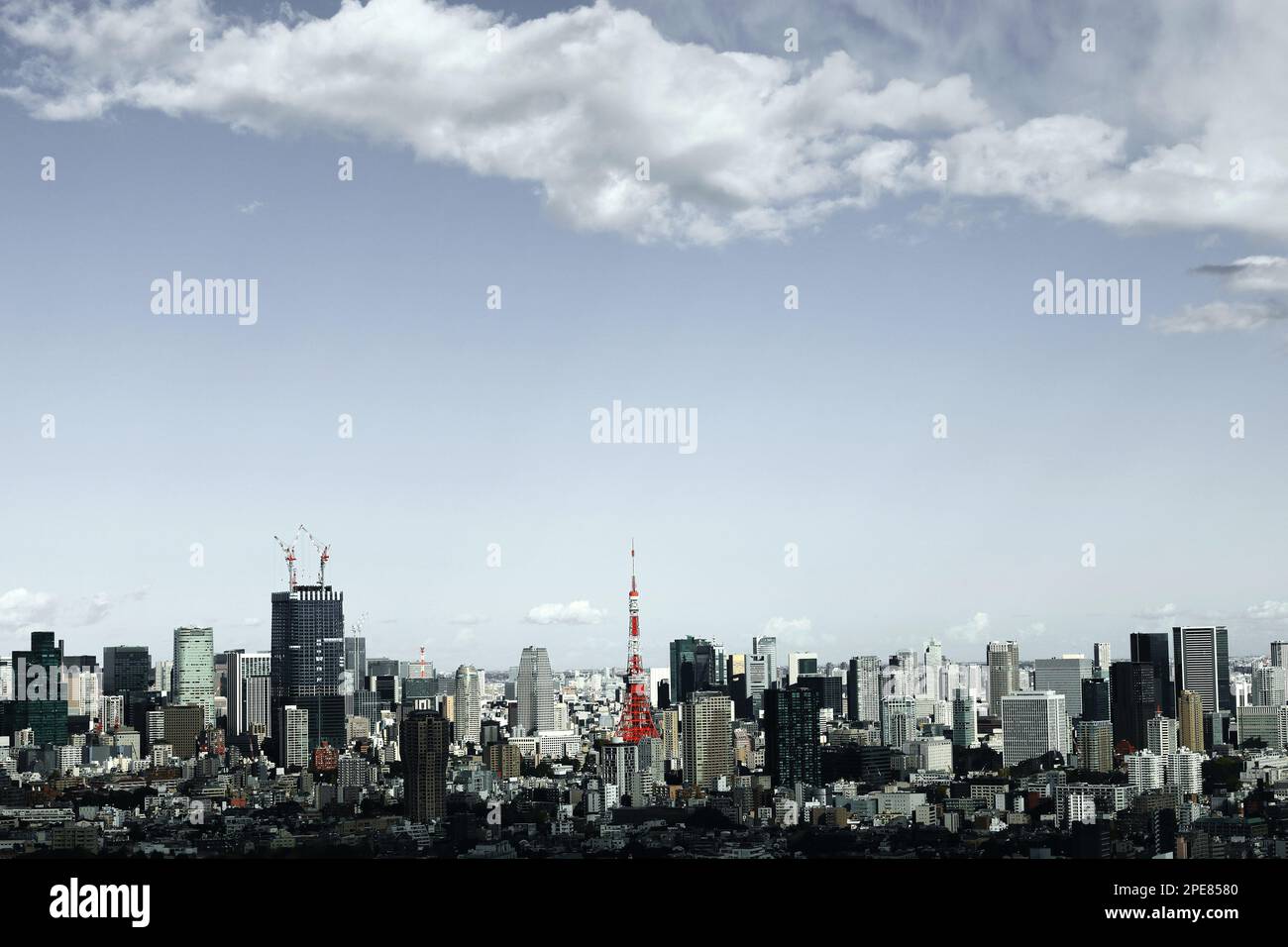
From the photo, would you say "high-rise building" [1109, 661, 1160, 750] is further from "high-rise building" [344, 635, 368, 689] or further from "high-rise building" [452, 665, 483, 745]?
"high-rise building" [344, 635, 368, 689]

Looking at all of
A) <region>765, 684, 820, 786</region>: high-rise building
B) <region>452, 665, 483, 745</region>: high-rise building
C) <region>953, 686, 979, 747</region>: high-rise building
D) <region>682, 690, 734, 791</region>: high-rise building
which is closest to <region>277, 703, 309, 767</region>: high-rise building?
<region>452, 665, 483, 745</region>: high-rise building

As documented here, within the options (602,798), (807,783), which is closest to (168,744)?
(602,798)

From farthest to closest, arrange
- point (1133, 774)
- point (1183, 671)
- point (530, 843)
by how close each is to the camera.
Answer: point (1183, 671), point (1133, 774), point (530, 843)

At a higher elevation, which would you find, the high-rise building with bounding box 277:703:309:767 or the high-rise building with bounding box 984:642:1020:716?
the high-rise building with bounding box 984:642:1020:716

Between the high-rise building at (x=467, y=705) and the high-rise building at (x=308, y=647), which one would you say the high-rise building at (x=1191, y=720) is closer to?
the high-rise building at (x=467, y=705)

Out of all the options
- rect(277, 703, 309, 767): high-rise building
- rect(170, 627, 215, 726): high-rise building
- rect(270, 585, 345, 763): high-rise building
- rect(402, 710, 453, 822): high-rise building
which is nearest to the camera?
rect(402, 710, 453, 822): high-rise building

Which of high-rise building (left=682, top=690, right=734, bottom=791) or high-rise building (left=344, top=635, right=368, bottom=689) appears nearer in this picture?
high-rise building (left=682, top=690, right=734, bottom=791)

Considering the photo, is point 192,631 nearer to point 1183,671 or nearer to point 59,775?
point 59,775
